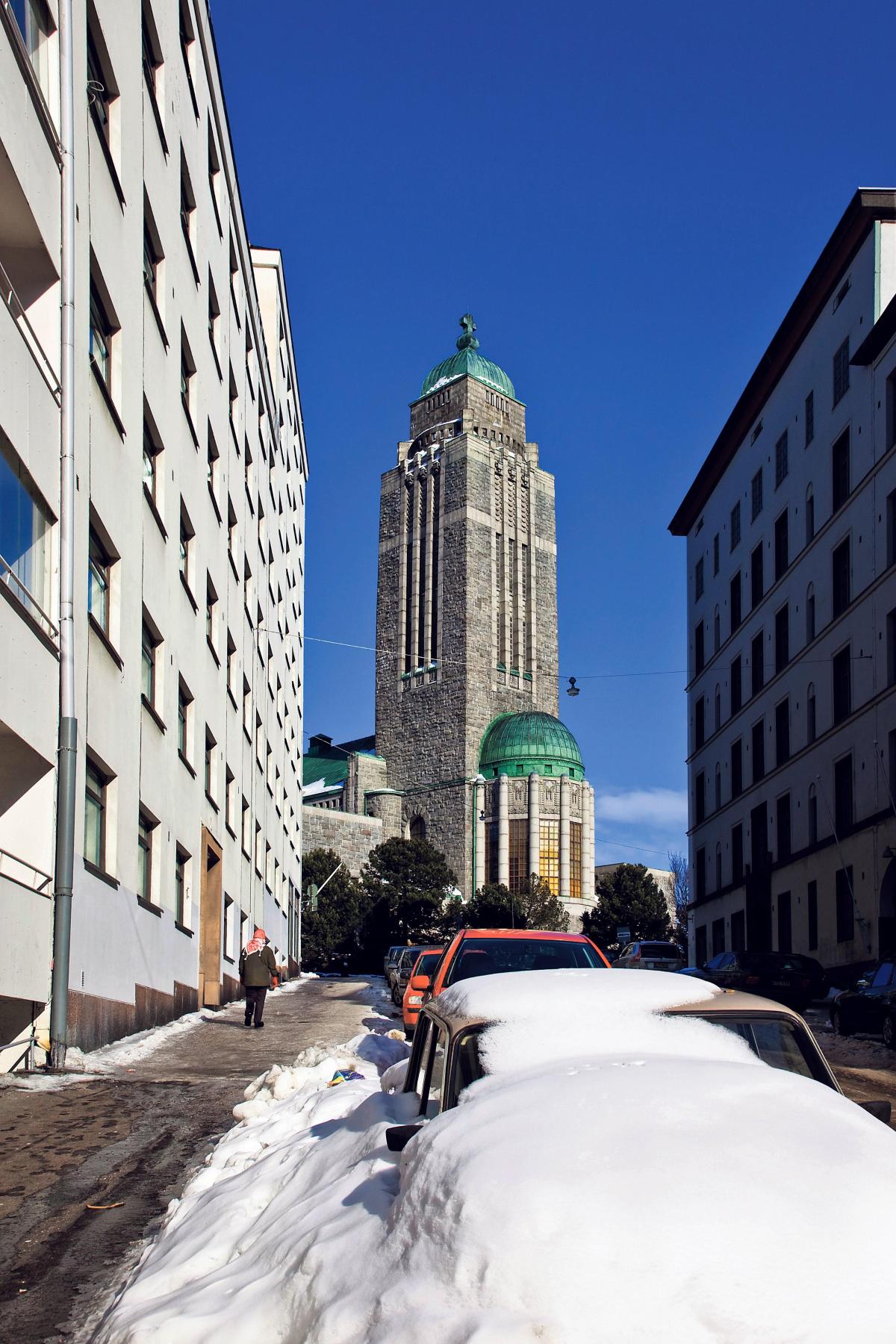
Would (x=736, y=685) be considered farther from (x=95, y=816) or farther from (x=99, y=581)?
(x=95, y=816)

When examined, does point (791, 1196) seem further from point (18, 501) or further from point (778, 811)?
point (778, 811)

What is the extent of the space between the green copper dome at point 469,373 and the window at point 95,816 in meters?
97.9

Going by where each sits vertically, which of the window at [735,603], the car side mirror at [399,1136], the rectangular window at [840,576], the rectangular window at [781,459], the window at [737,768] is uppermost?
the rectangular window at [781,459]

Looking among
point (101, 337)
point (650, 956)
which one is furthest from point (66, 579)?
point (650, 956)

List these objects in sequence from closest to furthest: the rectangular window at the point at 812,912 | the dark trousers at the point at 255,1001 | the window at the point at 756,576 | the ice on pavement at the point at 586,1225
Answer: the ice on pavement at the point at 586,1225 → the dark trousers at the point at 255,1001 → the rectangular window at the point at 812,912 → the window at the point at 756,576

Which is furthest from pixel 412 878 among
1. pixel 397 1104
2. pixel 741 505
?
pixel 397 1104

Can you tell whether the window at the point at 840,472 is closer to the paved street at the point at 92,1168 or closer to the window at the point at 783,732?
the window at the point at 783,732

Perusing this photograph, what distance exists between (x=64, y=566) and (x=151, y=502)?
19.3 ft

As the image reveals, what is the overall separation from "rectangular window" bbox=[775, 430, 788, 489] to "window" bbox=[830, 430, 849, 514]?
185 inches

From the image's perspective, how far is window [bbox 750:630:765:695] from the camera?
43.8 m

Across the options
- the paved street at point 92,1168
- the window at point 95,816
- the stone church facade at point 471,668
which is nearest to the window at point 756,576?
the window at point 95,816

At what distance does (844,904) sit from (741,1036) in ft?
103

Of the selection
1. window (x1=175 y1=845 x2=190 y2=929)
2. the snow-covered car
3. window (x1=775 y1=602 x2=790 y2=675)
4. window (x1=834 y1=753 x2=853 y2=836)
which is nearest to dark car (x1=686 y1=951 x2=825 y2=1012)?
window (x1=834 y1=753 x2=853 y2=836)

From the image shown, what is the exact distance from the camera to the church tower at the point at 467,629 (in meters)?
96.8
